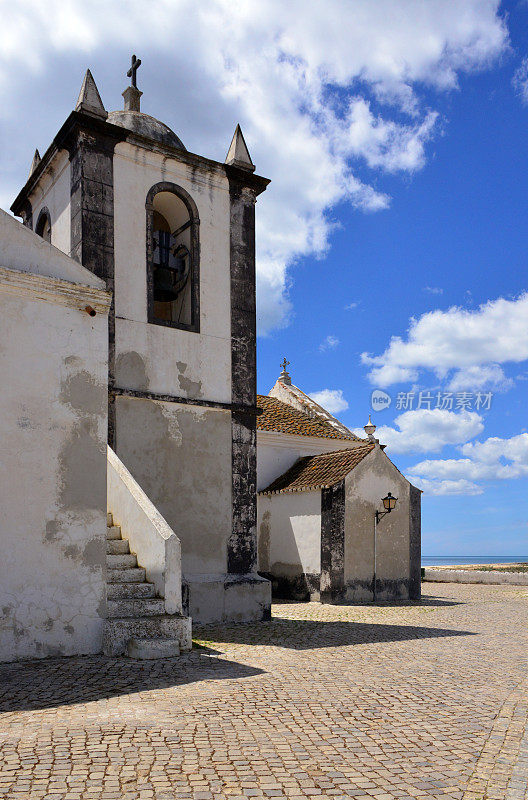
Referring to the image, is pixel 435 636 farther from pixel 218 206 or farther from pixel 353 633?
pixel 218 206

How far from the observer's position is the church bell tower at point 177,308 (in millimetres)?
11328

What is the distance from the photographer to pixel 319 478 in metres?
17.3

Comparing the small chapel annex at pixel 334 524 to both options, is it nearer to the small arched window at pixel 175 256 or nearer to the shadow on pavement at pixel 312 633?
the shadow on pavement at pixel 312 633

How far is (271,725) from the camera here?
5.03 meters

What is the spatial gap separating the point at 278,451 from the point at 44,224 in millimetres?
9250

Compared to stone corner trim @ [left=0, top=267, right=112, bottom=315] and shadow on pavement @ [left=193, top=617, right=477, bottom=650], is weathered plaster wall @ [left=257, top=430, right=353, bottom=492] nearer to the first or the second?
shadow on pavement @ [left=193, top=617, right=477, bottom=650]

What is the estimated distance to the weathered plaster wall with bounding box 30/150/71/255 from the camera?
11.8 metres

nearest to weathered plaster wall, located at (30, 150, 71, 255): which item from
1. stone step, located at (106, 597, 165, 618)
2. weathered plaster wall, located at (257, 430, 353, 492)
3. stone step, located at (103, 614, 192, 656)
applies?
stone step, located at (106, 597, 165, 618)

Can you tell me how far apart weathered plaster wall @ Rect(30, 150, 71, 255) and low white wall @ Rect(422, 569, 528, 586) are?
19963 millimetres

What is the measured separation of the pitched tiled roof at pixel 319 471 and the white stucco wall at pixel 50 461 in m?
9.33

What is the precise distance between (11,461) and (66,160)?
673 cm

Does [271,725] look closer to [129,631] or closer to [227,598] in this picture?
[129,631]

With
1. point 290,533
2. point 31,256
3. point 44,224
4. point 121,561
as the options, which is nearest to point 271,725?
point 121,561

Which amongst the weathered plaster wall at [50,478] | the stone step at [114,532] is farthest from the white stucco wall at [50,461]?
the stone step at [114,532]
